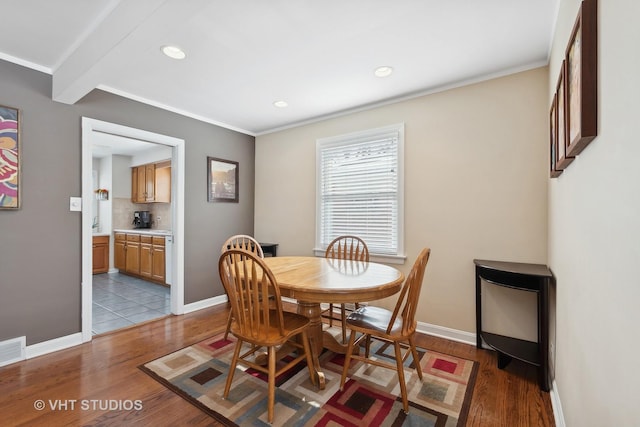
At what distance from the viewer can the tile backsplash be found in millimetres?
5859

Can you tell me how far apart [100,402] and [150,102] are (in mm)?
2770

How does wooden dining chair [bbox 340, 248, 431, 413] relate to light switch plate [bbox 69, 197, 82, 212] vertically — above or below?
below

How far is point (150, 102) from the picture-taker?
317 centimetres

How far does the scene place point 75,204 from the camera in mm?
2621

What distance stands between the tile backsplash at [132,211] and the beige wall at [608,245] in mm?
6071

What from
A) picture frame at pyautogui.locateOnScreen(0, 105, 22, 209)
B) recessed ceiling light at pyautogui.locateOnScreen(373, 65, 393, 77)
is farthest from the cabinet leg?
picture frame at pyautogui.locateOnScreen(0, 105, 22, 209)

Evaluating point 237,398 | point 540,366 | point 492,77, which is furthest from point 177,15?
point 540,366

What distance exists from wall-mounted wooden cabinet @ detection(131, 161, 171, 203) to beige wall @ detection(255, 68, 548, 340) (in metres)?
3.83

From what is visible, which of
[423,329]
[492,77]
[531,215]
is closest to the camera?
[531,215]

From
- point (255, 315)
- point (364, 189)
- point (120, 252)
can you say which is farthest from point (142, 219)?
point (255, 315)

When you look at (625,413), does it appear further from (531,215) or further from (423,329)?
(423,329)

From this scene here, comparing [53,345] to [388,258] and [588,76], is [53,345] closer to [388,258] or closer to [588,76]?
[388,258]

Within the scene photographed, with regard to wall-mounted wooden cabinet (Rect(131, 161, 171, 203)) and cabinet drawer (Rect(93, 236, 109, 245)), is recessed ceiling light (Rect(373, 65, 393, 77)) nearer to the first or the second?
wall-mounted wooden cabinet (Rect(131, 161, 171, 203))

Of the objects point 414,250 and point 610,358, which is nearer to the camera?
point 610,358
